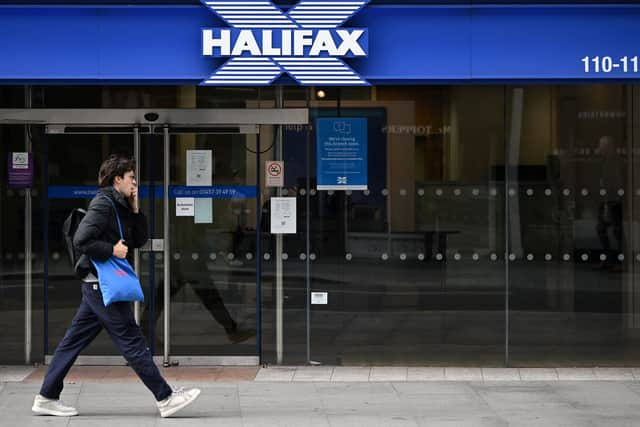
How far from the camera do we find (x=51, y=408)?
8.29 meters

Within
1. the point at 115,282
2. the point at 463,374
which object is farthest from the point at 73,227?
the point at 463,374

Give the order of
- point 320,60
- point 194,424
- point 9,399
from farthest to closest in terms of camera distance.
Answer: point 320,60
point 9,399
point 194,424

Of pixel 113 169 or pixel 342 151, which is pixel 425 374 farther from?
pixel 113 169

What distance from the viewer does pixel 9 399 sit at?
29.6 ft

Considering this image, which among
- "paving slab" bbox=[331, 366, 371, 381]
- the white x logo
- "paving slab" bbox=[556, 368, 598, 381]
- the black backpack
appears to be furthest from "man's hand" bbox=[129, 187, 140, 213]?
"paving slab" bbox=[556, 368, 598, 381]

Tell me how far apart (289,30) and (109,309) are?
3.10m

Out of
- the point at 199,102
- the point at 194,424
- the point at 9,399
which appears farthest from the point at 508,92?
the point at 9,399

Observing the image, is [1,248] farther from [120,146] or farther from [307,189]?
[307,189]

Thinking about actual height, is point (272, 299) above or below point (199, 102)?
below

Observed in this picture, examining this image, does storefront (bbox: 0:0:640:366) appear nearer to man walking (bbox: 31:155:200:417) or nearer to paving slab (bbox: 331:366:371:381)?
paving slab (bbox: 331:366:371:381)

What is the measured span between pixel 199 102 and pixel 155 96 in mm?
432

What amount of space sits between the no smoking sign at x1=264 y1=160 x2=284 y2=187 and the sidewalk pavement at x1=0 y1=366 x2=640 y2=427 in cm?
182

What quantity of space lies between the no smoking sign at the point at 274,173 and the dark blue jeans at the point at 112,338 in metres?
2.88

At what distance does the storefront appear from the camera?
10.6 m
